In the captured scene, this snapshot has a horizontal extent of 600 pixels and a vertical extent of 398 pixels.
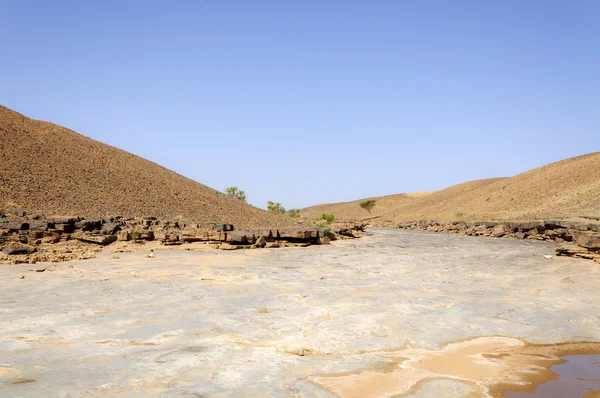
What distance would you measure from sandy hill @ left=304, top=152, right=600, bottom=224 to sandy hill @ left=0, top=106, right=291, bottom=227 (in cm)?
2380

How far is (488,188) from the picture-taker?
217 feet

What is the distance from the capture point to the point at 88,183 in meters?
31.4

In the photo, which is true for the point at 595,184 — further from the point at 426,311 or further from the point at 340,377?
the point at 340,377

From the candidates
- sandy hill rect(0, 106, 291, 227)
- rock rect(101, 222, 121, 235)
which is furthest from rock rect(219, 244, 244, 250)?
sandy hill rect(0, 106, 291, 227)

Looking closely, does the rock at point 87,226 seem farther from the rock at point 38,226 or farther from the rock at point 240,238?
the rock at point 240,238

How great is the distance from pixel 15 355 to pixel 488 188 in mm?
67645

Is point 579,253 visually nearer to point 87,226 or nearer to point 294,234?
point 294,234

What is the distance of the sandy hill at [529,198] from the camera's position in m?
42.5

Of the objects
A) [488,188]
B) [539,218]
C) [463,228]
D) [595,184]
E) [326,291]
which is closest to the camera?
[326,291]

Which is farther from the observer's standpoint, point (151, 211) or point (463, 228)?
point (463, 228)

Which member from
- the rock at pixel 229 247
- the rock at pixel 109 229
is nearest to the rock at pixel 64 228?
the rock at pixel 109 229

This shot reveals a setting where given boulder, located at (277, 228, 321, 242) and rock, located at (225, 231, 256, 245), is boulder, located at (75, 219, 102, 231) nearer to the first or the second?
rock, located at (225, 231, 256, 245)

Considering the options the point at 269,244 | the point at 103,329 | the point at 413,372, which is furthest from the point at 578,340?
the point at 269,244

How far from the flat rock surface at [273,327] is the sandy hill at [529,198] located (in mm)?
31863
